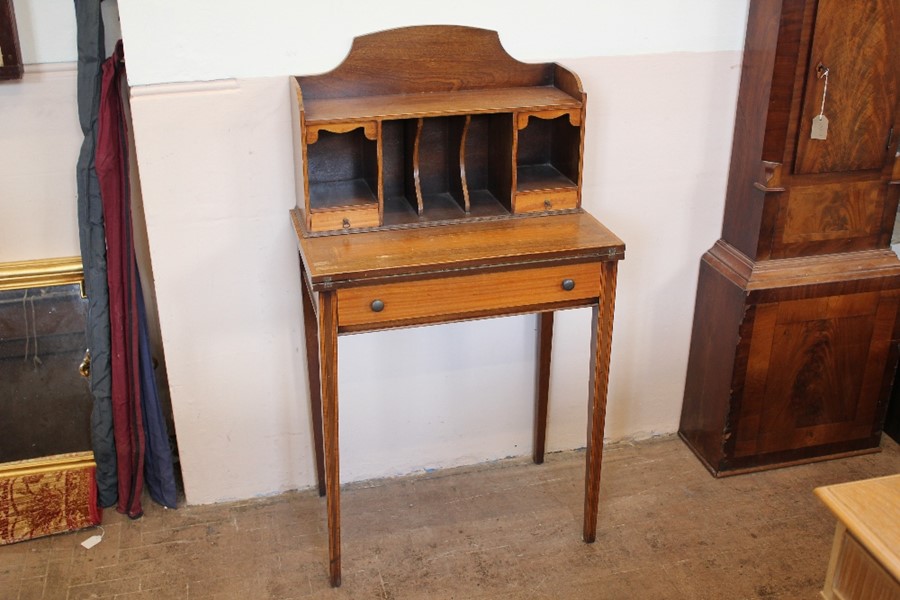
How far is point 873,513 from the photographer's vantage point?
1.67 meters

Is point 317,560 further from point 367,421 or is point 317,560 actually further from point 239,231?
point 239,231

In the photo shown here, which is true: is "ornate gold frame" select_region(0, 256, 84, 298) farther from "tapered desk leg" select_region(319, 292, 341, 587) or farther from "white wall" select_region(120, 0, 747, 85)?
"tapered desk leg" select_region(319, 292, 341, 587)

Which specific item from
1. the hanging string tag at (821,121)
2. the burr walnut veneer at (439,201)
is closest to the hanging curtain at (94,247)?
the burr walnut veneer at (439,201)

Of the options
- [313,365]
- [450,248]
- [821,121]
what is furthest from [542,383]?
[821,121]

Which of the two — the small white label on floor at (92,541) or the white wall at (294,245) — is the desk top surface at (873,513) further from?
the small white label on floor at (92,541)

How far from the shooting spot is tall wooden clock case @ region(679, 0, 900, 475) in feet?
8.80

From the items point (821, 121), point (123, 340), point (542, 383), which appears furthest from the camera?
point (542, 383)

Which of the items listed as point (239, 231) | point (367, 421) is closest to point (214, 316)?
point (239, 231)

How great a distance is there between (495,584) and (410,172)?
120 centimetres

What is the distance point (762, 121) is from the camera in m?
2.77

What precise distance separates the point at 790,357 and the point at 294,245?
160cm

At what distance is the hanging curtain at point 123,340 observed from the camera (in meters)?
2.63

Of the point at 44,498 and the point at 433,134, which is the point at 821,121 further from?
the point at 44,498

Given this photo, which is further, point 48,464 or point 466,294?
point 48,464
